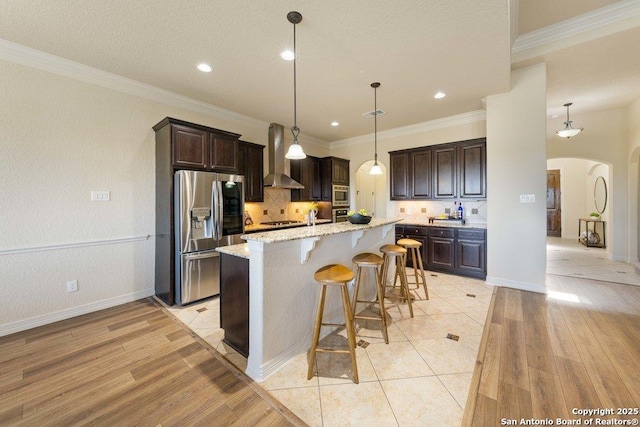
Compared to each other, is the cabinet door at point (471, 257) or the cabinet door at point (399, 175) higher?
the cabinet door at point (399, 175)

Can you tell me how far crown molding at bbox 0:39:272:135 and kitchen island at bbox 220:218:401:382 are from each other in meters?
2.74

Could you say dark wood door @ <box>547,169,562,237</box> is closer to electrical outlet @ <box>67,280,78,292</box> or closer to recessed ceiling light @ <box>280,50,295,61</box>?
recessed ceiling light @ <box>280,50,295,61</box>

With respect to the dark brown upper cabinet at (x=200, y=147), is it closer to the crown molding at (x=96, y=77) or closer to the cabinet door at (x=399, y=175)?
the crown molding at (x=96, y=77)

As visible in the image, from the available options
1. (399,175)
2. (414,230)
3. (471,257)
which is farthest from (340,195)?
(471,257)

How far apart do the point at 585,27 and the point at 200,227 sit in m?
5.11

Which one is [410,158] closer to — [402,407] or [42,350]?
[402,407]

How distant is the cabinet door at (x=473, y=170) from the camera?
14.0ft

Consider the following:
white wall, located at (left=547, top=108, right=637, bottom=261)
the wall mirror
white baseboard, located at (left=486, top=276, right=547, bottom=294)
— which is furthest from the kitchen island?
the wall mirror

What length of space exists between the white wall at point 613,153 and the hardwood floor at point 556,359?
9.17ft

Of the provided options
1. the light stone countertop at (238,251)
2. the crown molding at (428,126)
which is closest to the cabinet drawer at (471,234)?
the crown molding at (428,126)

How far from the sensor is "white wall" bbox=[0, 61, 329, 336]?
254 cm

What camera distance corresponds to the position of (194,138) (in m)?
3.27

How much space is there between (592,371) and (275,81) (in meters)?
4.19

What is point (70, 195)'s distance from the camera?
2842mm
